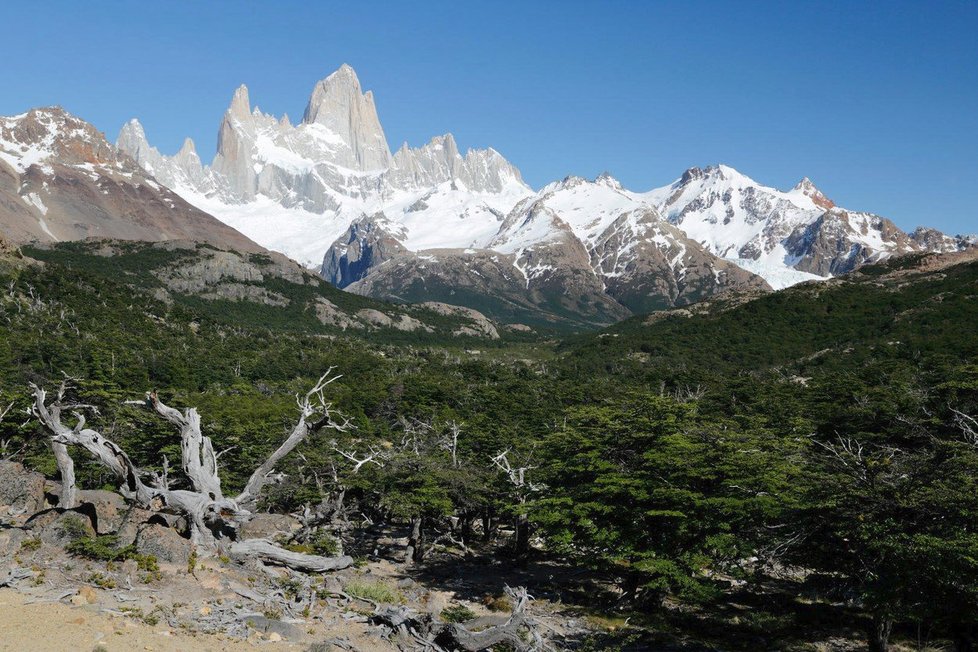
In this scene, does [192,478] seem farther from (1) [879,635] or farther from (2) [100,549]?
(1) [879,635]

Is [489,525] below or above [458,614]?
above

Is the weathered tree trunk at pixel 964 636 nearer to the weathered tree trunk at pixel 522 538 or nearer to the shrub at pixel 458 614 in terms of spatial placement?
the shrub at pixel 458 614

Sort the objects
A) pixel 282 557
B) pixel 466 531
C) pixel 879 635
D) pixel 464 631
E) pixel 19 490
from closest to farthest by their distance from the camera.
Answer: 1. pixel 464 631
2. pixel 879 635
3. pixel 282 557
4. pixel 19 490
5. pixel 466 531

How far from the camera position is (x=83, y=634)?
19.5 m

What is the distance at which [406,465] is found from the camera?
1571 inches

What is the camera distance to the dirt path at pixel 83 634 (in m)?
18.8

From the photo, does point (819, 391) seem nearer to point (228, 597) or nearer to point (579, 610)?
point (579, 610)

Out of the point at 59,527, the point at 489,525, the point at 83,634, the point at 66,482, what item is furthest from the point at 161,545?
the point at 489,525

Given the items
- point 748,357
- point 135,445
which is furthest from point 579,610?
point 748,357

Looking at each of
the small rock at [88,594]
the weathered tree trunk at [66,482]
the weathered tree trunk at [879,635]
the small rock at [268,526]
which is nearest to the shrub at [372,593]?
the small rock at [88,594]

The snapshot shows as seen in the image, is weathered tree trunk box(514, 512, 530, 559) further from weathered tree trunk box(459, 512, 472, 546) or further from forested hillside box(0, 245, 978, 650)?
weathered tree trunk box(459, 512, 472, 546)

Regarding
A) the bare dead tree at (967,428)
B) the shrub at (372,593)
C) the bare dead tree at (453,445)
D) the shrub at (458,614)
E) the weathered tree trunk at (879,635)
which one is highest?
the bare dead tree at (967,428)

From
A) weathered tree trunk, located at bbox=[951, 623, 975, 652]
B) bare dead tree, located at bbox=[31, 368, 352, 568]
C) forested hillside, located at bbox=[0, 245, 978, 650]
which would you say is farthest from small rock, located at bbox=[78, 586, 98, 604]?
weathered tree trunk, located at bbox=[951, 623, 975, 652]

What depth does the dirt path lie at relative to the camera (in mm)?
18828
